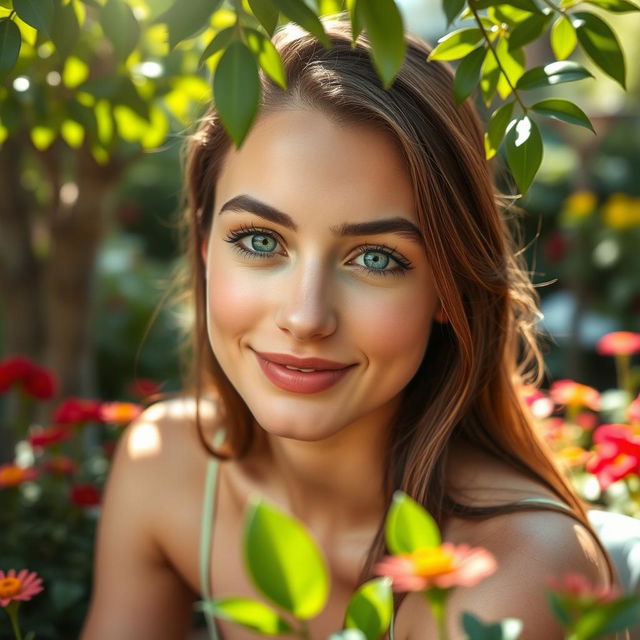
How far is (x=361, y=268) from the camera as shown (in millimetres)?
1438

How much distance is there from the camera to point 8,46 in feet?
3.56

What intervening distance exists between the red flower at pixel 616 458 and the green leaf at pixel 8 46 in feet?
4.04

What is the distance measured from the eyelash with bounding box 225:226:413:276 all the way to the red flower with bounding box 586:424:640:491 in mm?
565

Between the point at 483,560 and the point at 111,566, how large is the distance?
4.59 feet

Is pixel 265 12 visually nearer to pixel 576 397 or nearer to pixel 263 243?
pixel 263 243

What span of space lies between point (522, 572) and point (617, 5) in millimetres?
851

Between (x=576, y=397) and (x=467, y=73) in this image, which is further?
(x=576, y=397)

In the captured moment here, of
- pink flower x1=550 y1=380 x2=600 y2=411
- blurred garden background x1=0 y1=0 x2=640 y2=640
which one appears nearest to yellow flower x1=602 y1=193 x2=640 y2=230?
blurred garden background x1=0 y1=0 x2=640 y2=640

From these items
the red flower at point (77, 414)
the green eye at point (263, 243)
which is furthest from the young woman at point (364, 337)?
the red flower at point (77, 414)

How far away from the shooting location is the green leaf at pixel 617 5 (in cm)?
110

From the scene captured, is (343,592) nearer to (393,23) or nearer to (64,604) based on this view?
(64,604)

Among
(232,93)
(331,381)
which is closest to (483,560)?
(232,93)

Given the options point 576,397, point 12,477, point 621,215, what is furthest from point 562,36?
point 621,215

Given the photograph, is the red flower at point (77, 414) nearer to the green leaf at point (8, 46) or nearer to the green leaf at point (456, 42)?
the green leaf at point (8, 46)
